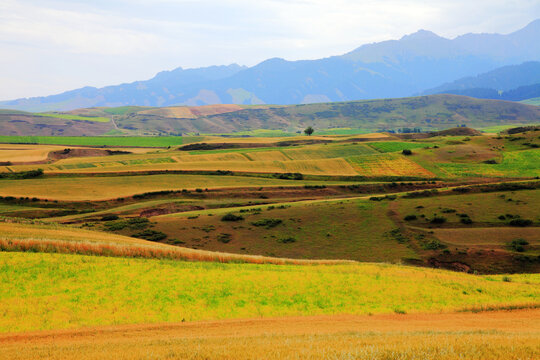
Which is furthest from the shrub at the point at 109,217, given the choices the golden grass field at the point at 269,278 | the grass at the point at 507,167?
the grass at the point at 507,167

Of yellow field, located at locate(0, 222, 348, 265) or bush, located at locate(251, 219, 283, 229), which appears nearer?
yellow field, located at locate(0, 222, 348, 265)

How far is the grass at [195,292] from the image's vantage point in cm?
2142

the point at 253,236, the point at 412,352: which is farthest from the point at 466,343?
the point at 253,236

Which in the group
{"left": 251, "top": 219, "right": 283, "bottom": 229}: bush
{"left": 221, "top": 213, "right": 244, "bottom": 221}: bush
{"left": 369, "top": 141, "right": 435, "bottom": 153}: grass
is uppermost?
{"left": 369, "top": 141, "right": 435, "bottom": 153}: grass

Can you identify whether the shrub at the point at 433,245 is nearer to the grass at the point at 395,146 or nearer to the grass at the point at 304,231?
the grass at the point at 304,231

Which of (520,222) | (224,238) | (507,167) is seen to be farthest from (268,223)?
(507,167)

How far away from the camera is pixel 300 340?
15297mm

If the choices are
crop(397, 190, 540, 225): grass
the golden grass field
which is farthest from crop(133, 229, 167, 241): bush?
crop(397, 190, 540, 225): grass

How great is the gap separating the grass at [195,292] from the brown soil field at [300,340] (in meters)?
1.20

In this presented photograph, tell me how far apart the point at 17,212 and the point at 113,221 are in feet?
62.9

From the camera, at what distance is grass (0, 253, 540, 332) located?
21.4 meters

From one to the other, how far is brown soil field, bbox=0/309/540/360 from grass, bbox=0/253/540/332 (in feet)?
3.95

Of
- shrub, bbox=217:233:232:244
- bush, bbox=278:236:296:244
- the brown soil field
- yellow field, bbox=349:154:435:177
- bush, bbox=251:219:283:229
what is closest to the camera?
the brown soil field

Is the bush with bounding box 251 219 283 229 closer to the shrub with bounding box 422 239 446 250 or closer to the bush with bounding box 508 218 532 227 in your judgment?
the shrub with bounding box 422 239 446 250
